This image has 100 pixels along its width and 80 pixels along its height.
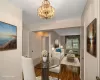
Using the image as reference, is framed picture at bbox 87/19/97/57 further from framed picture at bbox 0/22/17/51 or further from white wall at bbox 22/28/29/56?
white wall at bbox 22/28/29/56

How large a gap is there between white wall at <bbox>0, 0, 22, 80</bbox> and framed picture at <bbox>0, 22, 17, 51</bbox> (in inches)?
4.9

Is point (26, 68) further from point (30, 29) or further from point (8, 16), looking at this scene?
point (30, 29)

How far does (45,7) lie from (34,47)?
3.76 metres

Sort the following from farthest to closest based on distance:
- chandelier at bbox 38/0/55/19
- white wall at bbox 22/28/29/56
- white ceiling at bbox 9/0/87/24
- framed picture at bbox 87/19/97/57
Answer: white wall at bbox 22/28/29/56
white ceiling at bbox 9/0/87/24
chandelier at bbox 38/0/55/19
framed picture at bbox 87/19/97/57

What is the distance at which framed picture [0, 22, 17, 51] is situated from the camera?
195 cm

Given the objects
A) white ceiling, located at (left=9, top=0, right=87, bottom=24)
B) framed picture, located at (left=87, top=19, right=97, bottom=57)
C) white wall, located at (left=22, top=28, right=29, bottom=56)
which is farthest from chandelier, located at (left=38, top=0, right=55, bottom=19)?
white wall, located at (left=22, top=28, right=29, bottom=56)

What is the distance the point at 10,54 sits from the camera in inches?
88.5

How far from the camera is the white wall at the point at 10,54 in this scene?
2.01 metres

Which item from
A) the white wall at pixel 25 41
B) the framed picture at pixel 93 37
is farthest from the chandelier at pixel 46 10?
the white wall at pixel 25 41

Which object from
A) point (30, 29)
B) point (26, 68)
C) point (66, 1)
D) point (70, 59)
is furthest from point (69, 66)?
point (66, 1)

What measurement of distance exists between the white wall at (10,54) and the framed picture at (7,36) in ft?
0.40

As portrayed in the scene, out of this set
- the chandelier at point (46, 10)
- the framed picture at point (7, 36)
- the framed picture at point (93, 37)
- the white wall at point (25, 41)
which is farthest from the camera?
the white wall at point (25, 41)

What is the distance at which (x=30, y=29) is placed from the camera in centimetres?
472

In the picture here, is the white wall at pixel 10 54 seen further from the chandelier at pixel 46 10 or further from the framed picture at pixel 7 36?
the chandelier at pixel 46 10
